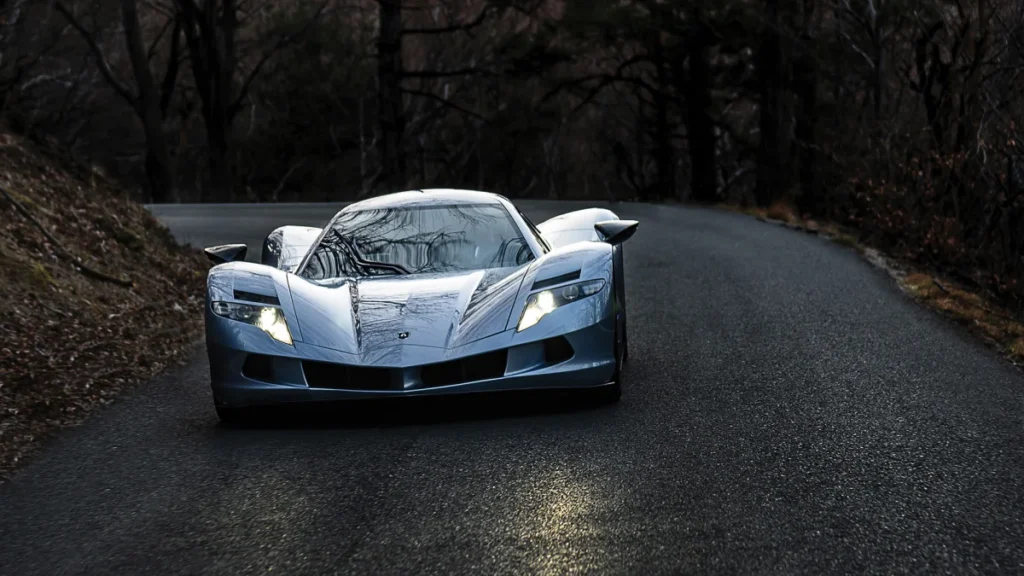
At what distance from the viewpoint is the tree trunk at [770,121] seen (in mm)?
29047

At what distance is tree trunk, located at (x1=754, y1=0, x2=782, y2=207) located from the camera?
29.0 meters

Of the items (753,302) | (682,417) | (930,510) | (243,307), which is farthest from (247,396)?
(753,302)

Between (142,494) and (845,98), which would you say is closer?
(142,494)

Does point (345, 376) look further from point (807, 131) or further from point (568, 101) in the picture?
point (568, 101)

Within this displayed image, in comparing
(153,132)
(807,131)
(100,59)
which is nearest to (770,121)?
(807,131)

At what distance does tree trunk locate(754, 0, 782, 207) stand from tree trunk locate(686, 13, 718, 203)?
6121 mm

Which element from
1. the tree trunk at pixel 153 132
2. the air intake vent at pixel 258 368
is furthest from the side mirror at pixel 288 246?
the tree trunk at pixel 153 132

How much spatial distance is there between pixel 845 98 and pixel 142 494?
3370cm

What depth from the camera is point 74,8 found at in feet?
130

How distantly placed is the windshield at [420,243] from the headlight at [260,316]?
75cm

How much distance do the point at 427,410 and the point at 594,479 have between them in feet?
6.03

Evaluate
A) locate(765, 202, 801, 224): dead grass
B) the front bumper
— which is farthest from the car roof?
locate(765, 202, 801, 224): dead grass

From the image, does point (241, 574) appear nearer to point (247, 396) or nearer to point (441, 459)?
point (441, 459)

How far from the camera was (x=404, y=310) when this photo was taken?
6.63 metres
